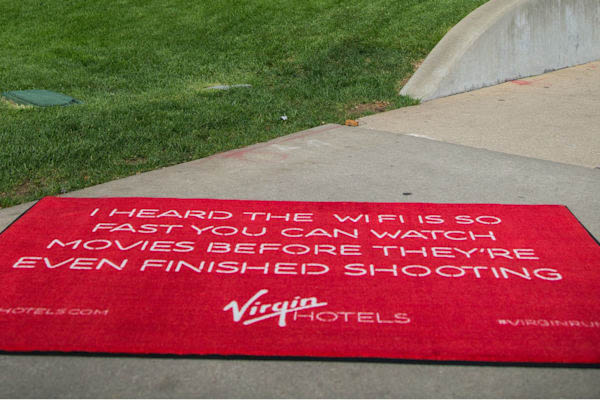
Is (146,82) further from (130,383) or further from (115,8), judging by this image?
(130,383)

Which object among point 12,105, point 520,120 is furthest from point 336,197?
point 12,105

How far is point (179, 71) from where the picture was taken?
9.25 meters

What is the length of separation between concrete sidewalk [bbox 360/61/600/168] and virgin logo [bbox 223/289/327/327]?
3.48 meters

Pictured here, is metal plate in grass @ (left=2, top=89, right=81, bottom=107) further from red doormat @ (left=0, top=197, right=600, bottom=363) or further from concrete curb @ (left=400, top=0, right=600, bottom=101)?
concrete curb @ (left=400, top=0, right=600, bottom=101)

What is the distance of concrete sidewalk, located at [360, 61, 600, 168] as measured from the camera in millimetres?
6273

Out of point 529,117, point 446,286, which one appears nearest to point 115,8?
point 529,117

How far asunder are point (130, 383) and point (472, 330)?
1.55 m

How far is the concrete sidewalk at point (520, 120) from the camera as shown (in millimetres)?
6273

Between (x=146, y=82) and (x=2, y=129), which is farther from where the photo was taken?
(x=146, y=82)

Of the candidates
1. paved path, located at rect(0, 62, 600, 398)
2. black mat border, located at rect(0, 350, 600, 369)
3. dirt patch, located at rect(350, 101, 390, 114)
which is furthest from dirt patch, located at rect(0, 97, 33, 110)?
black mat border, located at rect(0, 350, 600, 369)

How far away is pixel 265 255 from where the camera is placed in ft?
12.9

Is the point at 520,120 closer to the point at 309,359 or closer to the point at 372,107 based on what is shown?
the point at 372,107

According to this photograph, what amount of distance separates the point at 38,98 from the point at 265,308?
5.70 m

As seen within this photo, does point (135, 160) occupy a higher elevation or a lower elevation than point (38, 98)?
lower
